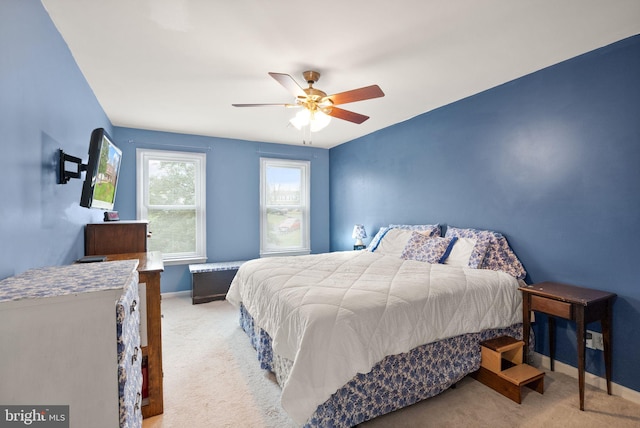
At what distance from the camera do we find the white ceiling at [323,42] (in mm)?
1772

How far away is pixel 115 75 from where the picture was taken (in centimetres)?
261

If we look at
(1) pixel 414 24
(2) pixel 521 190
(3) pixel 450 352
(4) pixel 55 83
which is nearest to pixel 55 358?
(4) pixel 55 83

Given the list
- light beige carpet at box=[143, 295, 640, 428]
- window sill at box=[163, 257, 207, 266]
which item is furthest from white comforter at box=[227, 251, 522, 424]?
window sill at box=[163, 257, 207, 266]

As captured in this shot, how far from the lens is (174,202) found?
455 cm

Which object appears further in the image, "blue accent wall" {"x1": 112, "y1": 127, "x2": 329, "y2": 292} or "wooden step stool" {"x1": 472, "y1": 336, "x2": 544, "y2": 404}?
"blue accent wall" {"x1": 112, "y1": 127, "x2": 329, "y2": 292}

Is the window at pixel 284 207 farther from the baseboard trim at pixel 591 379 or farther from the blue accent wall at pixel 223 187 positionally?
the baseboard trim at pixel 591 379

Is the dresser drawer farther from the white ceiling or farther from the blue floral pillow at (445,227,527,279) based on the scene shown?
the white ceiling

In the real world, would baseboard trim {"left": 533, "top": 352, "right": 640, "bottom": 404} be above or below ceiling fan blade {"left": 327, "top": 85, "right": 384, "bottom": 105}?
below

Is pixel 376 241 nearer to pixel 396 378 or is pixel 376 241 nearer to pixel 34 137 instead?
pixel 396 378

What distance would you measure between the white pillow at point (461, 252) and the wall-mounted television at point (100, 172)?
3012 mm

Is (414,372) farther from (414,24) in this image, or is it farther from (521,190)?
(414,24)

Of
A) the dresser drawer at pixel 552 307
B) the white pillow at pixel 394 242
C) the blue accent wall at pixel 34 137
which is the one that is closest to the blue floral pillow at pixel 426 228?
the white pillow at pixel 394 242

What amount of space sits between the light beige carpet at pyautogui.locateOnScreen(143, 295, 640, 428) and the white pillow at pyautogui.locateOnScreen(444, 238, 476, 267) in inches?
40.4

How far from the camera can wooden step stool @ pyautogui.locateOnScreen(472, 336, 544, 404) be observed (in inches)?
81.6
